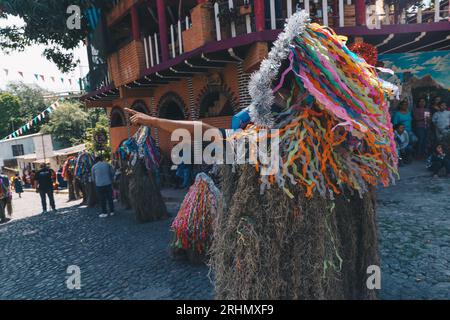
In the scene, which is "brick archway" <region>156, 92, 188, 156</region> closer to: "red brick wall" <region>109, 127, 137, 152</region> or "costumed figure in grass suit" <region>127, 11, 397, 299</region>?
"red brick wall" <region>109, 127, 137, 152</region>

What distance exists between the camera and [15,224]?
9359 mm

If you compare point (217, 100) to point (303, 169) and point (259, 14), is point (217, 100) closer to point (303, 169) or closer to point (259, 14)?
point (259, 14)

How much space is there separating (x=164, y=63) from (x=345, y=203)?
812 cm

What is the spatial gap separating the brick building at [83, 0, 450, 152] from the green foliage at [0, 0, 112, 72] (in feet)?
2.84

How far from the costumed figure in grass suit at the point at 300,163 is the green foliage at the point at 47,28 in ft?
30.8

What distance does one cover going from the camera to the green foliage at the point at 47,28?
9.23 m

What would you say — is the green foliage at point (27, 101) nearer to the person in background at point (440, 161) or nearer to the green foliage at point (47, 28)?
the green foliage at point (47, 28)

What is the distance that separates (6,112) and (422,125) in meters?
46.4

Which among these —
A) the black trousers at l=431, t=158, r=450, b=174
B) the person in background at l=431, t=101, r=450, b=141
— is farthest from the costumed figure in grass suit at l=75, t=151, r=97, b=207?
the person in background at l=431, t=101, r=450, b=141

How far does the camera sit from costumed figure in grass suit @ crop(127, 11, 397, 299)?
76.6 inches

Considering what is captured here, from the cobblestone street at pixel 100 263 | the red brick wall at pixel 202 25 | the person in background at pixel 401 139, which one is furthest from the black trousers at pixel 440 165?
the cobblestone street at pixel 100 263

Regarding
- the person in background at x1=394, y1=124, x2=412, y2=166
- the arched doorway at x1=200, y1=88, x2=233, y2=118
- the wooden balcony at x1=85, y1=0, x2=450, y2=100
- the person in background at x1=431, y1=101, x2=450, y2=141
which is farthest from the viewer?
the arched doorway at x1=200, y1=88, x2=233, y2=118
